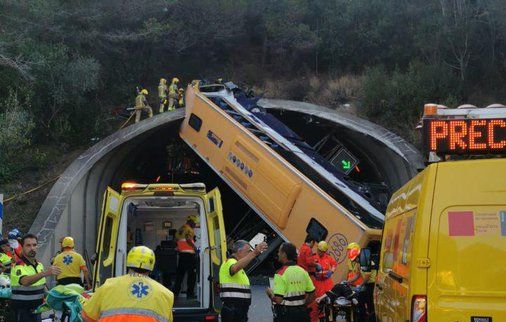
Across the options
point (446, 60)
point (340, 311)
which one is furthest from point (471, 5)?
point (340, 311)

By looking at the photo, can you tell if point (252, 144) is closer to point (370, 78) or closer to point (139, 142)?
point (139, 142)

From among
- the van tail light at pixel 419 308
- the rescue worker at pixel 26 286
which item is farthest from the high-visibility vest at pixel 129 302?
the rescue worker at pixel 26 286

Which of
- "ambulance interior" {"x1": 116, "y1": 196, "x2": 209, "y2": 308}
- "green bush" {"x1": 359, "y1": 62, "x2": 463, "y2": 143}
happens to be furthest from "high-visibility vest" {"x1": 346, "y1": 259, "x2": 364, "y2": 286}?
A: "green bush" {"x1": 359, "y1": 62, "x2": 463, "y2": 143}

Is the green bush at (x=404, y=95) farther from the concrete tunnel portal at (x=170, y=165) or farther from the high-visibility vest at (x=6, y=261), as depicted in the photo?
the high-visibility vest at (x=6, y=261)

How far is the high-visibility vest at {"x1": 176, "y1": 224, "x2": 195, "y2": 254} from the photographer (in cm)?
1334

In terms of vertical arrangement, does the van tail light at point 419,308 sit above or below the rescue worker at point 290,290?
above

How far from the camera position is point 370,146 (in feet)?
70.9

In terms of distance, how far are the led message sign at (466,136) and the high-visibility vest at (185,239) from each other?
7980 mm

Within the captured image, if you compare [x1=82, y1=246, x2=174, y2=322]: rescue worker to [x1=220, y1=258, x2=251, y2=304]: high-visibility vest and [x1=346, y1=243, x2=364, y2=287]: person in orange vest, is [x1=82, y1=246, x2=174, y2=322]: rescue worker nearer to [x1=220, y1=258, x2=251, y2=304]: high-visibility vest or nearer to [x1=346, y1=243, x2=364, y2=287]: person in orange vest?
[x1=220, y1=258, x2=251, y2=304]: high-visibility vest

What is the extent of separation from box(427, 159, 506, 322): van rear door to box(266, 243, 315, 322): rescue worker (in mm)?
2963

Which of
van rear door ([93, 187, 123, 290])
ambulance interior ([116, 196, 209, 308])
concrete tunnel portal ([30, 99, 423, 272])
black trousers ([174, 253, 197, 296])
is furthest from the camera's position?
concrete tunnel portal ([30, 99, 423, 272])

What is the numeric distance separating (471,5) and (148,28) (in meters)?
12.6

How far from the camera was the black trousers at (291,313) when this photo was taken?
812 centimetres

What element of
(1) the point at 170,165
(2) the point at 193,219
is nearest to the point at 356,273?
(2) the point at 193,219
